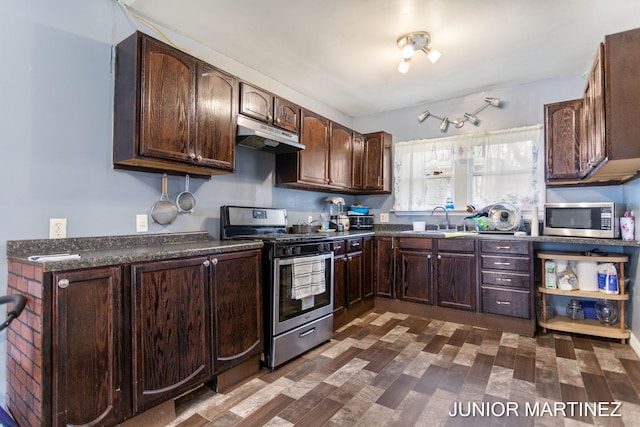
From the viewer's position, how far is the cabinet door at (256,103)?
2.54 m

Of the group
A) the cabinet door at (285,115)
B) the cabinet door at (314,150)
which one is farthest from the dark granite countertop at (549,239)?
the cabinet door at (285,115)

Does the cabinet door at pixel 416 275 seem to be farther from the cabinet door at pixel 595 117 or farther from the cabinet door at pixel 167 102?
the cabinet door at pixel 167 102

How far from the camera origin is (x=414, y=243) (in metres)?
3.46

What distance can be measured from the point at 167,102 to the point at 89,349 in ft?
4.62

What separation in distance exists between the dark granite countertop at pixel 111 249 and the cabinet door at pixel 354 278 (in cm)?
127

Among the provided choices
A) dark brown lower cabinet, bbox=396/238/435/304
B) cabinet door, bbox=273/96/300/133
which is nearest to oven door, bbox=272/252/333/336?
dark brown lower cabinet, bbox=396/238/435/304

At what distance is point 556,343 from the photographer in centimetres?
274

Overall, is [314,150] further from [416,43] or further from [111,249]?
[111,249]

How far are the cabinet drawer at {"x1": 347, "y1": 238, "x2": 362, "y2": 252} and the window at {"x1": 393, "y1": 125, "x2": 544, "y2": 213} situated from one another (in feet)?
3.52

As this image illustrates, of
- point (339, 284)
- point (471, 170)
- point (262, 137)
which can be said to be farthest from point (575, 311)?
point (262, 137)

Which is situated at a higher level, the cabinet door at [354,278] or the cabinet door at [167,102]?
the cabinet door at [167,102]

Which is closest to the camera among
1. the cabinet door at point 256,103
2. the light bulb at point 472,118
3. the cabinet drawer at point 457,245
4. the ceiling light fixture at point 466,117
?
the cabinet door at point 256,103

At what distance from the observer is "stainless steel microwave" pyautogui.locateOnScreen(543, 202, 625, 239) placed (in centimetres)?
273

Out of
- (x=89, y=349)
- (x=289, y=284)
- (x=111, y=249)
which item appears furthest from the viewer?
(x=289, y=284)
